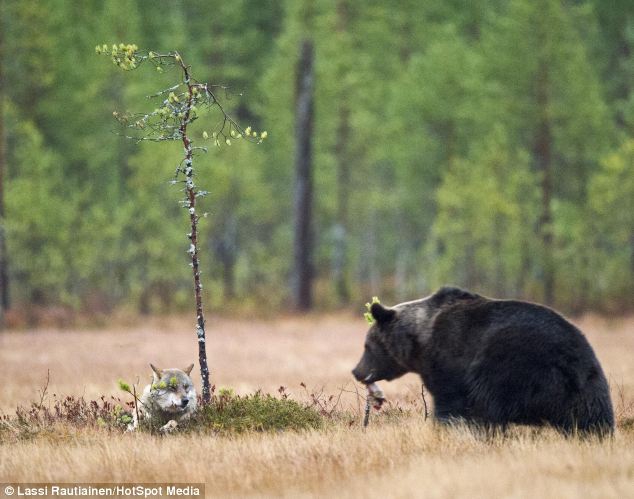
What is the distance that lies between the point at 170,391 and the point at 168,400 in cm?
10

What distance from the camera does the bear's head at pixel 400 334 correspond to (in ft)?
30.6

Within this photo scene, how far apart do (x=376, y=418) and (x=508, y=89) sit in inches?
871

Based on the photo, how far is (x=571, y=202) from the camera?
3544 centimetres

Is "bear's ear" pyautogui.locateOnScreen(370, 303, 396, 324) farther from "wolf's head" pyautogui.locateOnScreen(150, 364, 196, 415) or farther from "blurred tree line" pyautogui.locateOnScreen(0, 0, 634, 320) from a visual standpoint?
"blurred tree line" pyautogui.locateOnScreen(0, 0, 634, 320)

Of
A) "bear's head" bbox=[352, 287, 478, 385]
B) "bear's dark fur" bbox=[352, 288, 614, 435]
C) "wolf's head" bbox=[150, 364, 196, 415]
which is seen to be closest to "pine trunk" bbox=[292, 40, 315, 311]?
"bear's head" bbox=[352, 287, 478, 385]

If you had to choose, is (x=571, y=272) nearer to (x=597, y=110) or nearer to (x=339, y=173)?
(x=597, y=110)

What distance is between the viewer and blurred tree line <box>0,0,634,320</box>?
29656 millimetres

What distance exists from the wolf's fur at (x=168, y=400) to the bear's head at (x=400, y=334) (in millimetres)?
1806

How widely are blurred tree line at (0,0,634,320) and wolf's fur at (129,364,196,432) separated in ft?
57.9

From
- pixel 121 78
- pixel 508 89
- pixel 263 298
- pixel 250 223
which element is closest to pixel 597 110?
pixel 508 89

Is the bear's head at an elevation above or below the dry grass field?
above

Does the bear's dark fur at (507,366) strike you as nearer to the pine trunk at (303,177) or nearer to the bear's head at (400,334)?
the bear's head at (400,334)

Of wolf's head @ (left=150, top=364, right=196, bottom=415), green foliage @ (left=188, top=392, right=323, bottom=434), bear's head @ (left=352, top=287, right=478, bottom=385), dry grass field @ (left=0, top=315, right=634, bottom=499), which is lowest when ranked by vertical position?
green foliage @ (left=188, top=392, right=323, bottom=434)

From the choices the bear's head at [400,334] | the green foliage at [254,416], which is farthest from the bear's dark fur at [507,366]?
the green foliage at [254,416]
